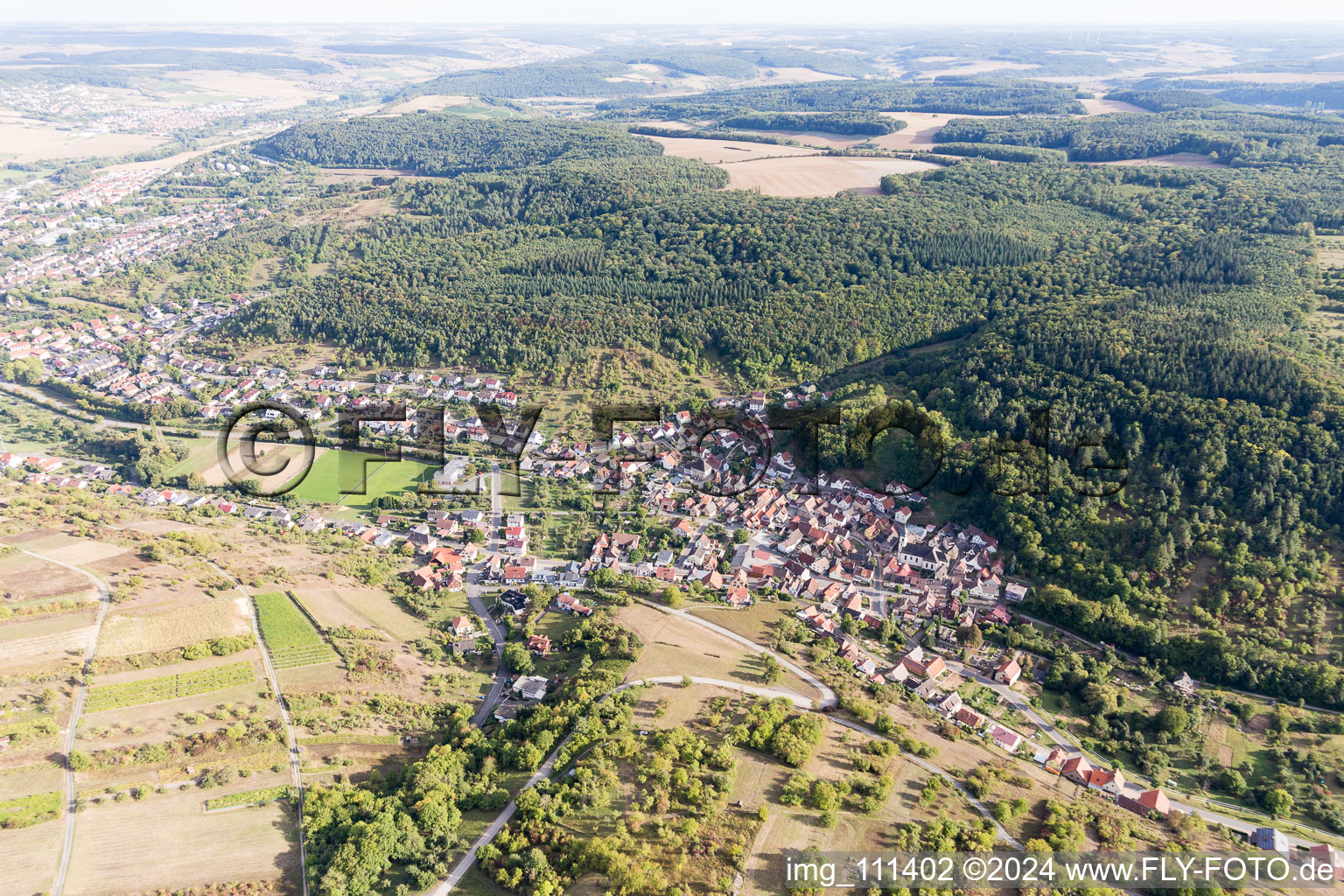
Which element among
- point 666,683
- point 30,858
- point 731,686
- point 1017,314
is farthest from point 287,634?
point 1017,314

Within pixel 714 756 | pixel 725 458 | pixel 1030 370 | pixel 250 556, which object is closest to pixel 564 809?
pixel 714 756

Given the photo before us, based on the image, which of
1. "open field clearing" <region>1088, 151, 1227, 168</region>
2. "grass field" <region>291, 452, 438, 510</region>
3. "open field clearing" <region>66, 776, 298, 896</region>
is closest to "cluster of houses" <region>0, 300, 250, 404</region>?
"grass field" <region>291, 452, 438, 510</region>

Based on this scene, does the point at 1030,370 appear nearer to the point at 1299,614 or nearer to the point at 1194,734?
the point at 1299,614

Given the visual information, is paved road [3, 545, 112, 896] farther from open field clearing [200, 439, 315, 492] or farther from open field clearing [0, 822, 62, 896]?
open field clearing [200, 439, 315, 492]

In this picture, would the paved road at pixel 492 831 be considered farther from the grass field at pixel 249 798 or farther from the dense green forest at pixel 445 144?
the dense green forest at pixel 445 144

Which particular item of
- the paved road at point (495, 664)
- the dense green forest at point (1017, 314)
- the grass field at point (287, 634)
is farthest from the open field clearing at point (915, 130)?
the grass field at point (287, 634)

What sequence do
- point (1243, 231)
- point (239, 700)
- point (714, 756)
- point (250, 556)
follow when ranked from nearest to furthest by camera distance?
point (714, 756) < point (239, 700) < point (250, 556) < point (1243, 231)

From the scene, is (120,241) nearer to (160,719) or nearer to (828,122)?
(160,719)
